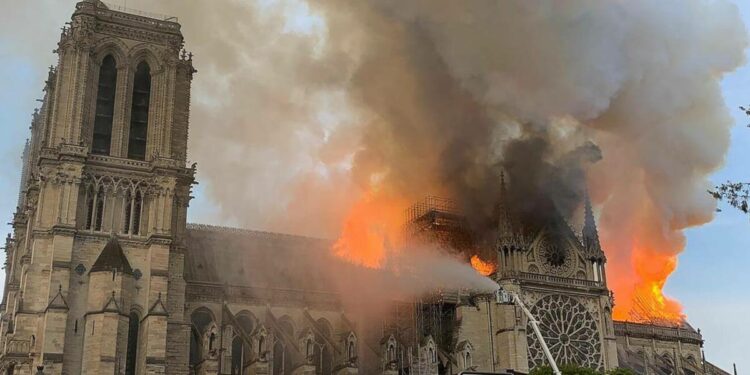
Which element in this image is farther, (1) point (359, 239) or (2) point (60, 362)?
(1) point (359, 239)

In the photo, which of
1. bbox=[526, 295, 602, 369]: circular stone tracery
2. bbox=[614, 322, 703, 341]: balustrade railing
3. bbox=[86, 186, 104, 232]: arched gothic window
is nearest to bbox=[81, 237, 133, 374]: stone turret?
bbox=[86, 186, 104, 232]: arched gothic window

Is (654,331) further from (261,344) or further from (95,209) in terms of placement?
(95,209)

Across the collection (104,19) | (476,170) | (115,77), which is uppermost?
(104,19)

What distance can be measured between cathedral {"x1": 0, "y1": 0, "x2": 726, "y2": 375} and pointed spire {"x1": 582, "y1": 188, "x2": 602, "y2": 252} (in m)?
0.13

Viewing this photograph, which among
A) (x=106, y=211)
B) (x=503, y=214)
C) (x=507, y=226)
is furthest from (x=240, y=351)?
(x=503, y=214)

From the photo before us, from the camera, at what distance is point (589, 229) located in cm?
6316

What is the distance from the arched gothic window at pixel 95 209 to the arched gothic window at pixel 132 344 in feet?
20.4

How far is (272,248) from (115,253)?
1954 cm

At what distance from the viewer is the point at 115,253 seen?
51.3 meters

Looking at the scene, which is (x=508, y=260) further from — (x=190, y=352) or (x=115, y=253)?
(x=115, y=253)

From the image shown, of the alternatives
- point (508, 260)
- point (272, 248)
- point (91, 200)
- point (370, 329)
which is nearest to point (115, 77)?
point (91, 200)

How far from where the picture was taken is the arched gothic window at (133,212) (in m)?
53.4

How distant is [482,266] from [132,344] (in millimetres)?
25686

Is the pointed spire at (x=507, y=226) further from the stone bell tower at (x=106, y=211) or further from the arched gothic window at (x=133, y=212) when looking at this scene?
the arched gothic window at (x=133, y=212)
